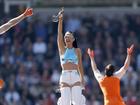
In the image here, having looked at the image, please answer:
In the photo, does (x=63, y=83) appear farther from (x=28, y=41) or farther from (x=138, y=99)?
(x=28, y=41)

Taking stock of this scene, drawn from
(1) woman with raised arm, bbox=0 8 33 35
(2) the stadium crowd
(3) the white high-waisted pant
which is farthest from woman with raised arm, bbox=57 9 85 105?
(2) the stadium crowd

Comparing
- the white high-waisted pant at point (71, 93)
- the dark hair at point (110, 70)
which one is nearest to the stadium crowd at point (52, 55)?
the dark hair at point (110, 70)

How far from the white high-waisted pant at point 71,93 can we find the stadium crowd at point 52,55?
937cm

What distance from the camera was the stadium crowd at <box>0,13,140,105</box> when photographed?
3550cm

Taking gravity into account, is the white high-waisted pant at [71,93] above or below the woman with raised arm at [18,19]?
below

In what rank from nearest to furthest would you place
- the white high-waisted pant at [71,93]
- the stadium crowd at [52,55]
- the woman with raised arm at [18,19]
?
the woman with raised arm at [18,19] → the white high-waisted pant at [71,93] → the stadium crowd at [52,55]

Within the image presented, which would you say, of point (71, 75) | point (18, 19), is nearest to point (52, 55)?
point (71, 75)

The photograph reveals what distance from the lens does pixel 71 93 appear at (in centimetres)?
2469

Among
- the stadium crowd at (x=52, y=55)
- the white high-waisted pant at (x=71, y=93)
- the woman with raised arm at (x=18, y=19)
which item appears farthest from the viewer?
the stadium crowd at (x=52, y=55)

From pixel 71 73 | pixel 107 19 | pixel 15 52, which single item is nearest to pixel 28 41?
pixel 15 52

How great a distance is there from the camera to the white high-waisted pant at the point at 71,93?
24609 mm

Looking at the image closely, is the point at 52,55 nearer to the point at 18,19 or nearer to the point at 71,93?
the point at 71,93

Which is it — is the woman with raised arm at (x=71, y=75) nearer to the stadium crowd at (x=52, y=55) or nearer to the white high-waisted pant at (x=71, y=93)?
the white high-waisted pant at (x=71, y=93)

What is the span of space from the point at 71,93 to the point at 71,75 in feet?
1.28
